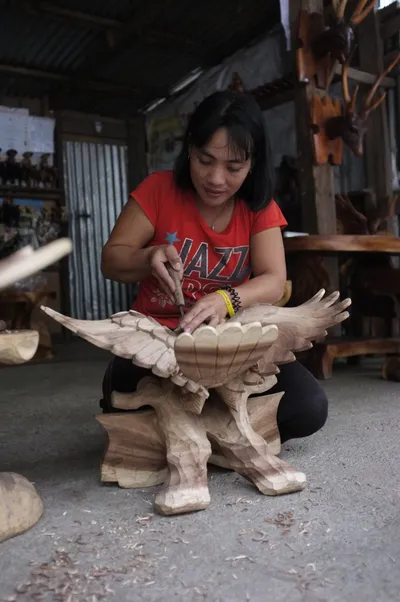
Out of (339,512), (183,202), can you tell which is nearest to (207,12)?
(183,202)

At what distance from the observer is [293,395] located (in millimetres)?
1349

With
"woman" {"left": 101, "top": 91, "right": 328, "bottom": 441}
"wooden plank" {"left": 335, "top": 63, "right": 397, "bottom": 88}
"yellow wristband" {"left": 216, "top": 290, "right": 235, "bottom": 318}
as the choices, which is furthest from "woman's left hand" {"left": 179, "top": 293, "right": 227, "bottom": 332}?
"wooden plank" {"left": 335, "top": 63, "right": 397, "bottom": 88}

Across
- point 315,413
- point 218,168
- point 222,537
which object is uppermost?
point 218,168

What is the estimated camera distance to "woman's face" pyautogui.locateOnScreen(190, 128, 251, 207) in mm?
1212

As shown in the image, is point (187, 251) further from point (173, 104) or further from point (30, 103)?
point (30, 103)

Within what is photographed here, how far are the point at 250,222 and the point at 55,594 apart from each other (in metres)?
0.93

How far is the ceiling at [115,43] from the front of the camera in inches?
146

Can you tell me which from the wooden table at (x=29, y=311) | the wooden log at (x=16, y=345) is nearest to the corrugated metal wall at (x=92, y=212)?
the wooden table at (x=29, y=311)

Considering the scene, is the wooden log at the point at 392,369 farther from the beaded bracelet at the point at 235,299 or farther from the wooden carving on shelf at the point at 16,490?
the wooden carving on shelf at the point at 16,490

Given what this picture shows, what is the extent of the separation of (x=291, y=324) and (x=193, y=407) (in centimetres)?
27

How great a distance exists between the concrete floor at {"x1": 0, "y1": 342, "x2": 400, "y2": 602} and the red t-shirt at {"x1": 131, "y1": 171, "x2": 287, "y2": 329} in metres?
0.42

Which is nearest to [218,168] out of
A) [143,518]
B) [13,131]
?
[143,518]

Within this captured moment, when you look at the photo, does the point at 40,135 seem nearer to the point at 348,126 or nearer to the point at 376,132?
the point at 376,132

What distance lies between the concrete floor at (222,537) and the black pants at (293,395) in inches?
2.8
